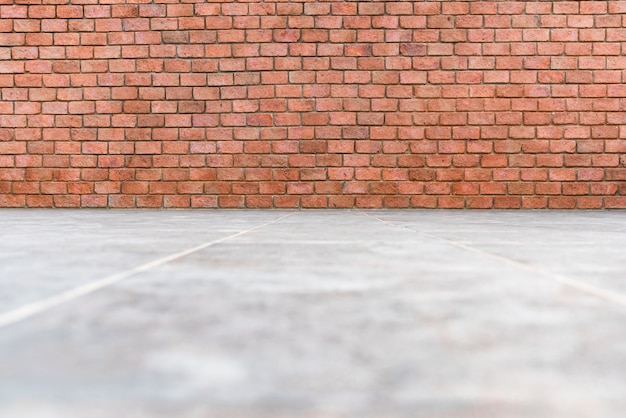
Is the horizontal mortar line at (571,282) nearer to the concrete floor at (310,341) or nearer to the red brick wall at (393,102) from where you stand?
the concrete floor at (310,341)

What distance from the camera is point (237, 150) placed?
13.4 ft

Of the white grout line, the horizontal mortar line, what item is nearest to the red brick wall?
the horizontal mortar line

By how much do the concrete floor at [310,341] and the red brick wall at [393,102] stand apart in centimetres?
326

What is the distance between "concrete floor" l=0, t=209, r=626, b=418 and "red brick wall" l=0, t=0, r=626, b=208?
10.7ft

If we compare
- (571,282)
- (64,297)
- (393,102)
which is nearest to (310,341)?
(64,297)

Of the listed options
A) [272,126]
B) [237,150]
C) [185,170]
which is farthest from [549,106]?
[185,170]

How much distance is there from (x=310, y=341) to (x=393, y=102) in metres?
3.80

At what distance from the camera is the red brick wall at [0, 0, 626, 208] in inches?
159

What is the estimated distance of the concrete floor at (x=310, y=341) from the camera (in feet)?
0.93

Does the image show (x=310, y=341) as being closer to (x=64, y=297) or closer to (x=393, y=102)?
(x=64, y=297)

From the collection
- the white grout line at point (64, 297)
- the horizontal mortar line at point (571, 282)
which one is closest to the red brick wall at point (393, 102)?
the horizontal mortar line at point (571, 282)

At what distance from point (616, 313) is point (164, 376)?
0.41 m

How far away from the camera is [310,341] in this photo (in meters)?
0.39

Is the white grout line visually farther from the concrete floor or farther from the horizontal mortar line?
the horizontal mortar line
